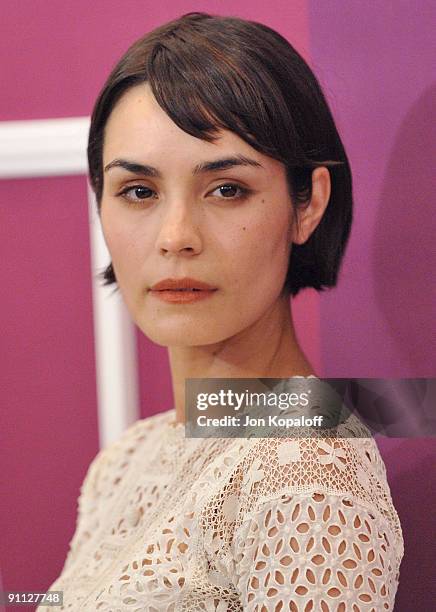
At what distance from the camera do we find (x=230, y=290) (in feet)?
3.01

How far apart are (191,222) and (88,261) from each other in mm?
260

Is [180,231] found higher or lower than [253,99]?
lower

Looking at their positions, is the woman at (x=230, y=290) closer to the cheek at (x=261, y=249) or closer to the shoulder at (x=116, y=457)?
the cheek at (x=261, y=249)

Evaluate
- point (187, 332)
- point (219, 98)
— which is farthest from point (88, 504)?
point (219, 98)

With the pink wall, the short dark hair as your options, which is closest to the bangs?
the short dark hair

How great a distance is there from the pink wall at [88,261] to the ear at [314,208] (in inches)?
1.9

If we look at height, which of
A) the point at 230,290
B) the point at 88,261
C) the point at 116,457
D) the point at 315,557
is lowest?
the point at 315,557

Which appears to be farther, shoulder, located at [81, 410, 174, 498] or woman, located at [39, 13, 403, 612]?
shoulder, located at [81, 410, 174, 498]

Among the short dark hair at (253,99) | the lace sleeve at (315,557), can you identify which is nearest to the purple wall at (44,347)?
the short dark hair at (253,99)

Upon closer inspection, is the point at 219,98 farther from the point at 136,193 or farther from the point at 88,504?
the point at 88,504

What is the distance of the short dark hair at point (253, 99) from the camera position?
87 centimetres

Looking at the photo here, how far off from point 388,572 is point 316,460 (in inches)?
4.4

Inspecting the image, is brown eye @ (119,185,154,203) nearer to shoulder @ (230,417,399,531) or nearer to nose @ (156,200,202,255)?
nose @ (156,200,202,255)

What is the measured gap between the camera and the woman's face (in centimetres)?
88
